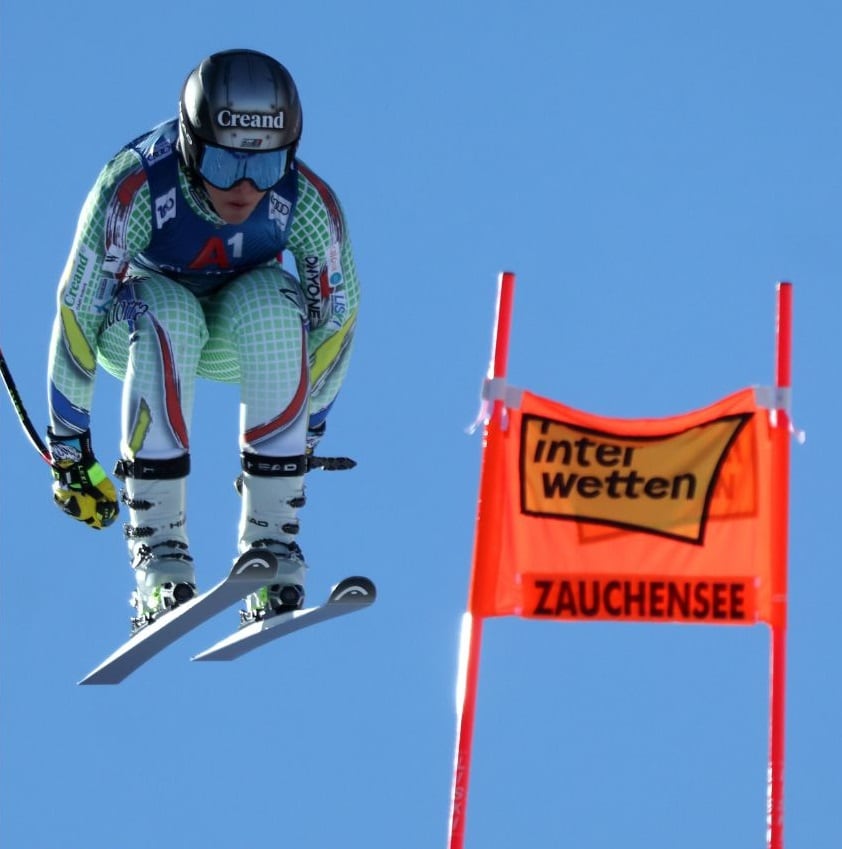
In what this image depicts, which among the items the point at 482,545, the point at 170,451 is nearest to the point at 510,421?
the point at 482,545

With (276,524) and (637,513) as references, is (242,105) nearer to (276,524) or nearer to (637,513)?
(276,524)

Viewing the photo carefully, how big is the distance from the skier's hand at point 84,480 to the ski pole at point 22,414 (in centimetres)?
21

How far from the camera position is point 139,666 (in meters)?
17.9

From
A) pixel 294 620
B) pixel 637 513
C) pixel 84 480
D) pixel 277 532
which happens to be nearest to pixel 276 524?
pixel 277 532

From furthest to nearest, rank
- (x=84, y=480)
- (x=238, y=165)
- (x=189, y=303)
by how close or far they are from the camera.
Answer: (x=84, y=480)
(x=189, y=303)
(x=238, y=165)

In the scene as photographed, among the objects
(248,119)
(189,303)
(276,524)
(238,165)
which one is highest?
(248,119)

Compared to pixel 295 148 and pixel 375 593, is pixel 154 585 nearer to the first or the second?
pixel 375 593

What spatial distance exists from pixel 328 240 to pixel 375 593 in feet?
6.68

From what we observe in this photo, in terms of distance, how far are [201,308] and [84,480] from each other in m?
1.27

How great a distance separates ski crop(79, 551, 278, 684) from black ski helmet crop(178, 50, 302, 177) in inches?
87.5

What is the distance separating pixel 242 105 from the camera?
16.9 meters

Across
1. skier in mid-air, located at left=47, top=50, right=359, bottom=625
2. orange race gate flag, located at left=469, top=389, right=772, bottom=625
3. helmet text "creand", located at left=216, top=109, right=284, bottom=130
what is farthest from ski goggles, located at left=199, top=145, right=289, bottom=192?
orange race gate flag, located at left=469, top=389, right=772, bottom=625

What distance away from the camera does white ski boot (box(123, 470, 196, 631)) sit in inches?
687

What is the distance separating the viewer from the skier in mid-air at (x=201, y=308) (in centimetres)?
1705
